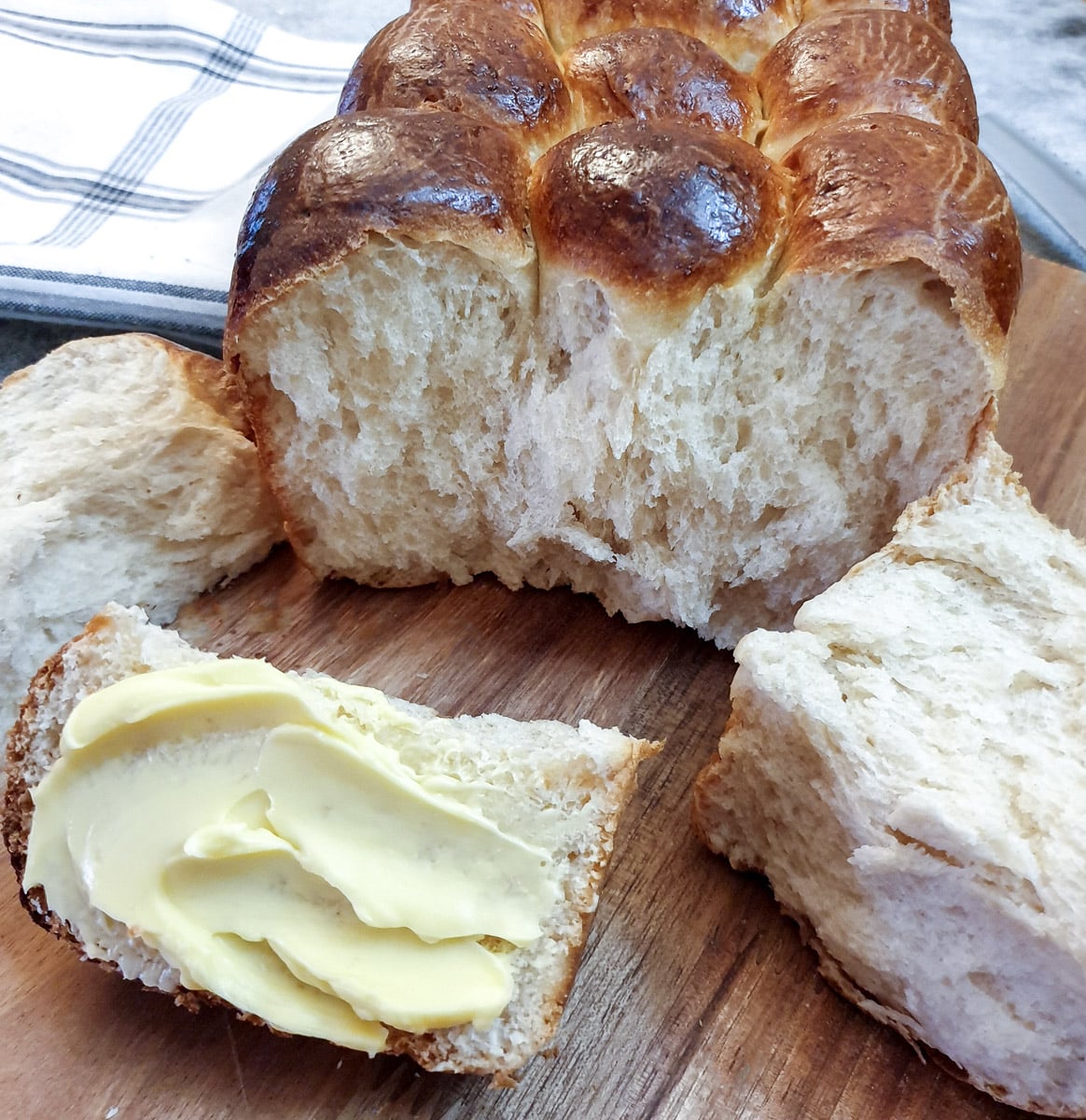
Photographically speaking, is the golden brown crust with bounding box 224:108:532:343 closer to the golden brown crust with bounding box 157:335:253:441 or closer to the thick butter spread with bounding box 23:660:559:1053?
the golden brown crust with bounding box 157:335:253:441

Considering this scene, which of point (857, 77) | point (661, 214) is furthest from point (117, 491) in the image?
point (857, 77)

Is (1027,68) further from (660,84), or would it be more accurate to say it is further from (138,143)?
(138,143)

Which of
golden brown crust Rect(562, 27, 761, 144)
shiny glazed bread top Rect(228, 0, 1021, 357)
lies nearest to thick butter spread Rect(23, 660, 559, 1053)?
shiny glazed bread top Rect(228, 0, 1021, 357)

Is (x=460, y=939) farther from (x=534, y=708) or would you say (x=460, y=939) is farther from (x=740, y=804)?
(x=534, y=708)

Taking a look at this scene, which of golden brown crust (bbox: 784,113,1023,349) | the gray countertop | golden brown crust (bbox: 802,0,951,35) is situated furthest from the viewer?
the gray countertop

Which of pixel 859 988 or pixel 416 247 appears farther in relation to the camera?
pixel 416 247

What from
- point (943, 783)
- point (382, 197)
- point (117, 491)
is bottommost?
point (117, 491)

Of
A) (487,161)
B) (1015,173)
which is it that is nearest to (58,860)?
(487,161)

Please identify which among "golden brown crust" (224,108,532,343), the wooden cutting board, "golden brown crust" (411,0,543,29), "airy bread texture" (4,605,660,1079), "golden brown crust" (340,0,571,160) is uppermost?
"golden brown crust" (411,0,543,29)
